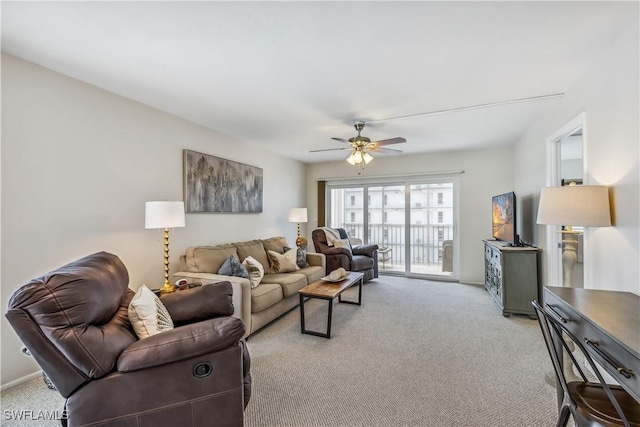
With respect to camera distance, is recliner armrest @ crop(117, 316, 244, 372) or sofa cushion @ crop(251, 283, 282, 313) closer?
recliner armrest @ crop(117, 316, 244, 372)

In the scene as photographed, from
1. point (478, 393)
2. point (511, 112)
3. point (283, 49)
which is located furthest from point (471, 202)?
point (283, 49)

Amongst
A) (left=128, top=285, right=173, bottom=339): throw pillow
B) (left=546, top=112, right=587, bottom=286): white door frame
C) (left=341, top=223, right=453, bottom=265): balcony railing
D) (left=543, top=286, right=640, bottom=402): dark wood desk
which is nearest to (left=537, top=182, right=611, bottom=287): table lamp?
(left=543, top=286, right=640, bottom=402): dark wood desk

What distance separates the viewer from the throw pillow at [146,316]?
1.53 m

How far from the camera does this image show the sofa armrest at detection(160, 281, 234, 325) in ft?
6.16

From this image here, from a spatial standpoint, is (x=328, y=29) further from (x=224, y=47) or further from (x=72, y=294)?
(x=72, y=294)

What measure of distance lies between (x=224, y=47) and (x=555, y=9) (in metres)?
2.06

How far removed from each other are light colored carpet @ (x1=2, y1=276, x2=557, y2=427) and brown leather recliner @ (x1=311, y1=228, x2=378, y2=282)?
4.43ft

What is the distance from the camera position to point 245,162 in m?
4.46

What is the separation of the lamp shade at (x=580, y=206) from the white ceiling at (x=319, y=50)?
40.4 inches

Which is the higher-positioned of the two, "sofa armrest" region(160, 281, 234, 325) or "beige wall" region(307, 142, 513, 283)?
"beige wall" region(307, 142, 513, 283)

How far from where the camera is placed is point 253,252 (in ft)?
12.6

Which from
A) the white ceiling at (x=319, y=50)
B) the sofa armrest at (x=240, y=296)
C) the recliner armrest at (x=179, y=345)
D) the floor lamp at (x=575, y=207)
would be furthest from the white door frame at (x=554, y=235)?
the recliner armrest at (x=179, y=345)

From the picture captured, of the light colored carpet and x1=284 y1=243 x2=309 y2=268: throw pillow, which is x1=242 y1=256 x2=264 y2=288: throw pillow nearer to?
the light colored carpet

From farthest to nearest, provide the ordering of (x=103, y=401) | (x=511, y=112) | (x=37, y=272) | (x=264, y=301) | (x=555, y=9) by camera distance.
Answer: (x=511, y=112)
(x=264, y=301)
(x=37, y=272)
(x=555, y=9)
(x=103, y=401)
